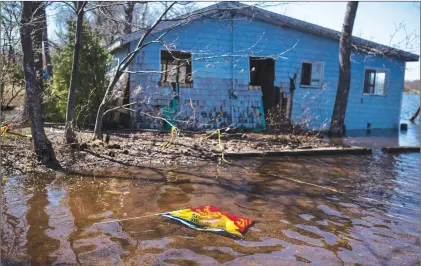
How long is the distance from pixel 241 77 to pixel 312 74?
392cm

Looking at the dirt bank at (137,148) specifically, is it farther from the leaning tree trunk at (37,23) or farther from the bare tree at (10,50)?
the leaning tree trunk at (37,23)

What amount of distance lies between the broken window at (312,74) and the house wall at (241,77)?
0.85 feet

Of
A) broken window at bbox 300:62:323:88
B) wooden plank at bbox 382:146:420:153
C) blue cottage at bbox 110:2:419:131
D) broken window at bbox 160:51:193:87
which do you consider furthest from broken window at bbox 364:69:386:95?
broken window at bbox 160:51:193:87

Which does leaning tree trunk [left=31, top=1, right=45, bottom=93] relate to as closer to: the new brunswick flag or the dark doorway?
the new brunswick flag

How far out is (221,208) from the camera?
5.15 meters

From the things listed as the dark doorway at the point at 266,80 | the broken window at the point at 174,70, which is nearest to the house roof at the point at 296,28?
the broken window at the point at 174,70

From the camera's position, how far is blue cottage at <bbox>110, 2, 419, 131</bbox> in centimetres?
1232

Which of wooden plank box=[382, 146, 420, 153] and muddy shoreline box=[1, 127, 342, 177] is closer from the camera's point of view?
muddy shoreline box=[1, 127, 342, 177]

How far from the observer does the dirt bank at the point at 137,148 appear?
718 centimetres

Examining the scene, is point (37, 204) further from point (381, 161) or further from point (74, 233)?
point (381, 161)

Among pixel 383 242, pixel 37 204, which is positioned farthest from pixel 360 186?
pixel 37 204

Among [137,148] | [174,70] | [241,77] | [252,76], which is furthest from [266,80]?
[137,148]

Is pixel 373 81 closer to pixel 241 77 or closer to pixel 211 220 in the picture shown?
pixel 241 77

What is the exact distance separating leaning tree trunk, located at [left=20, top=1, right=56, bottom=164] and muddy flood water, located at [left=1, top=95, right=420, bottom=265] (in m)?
0.78
